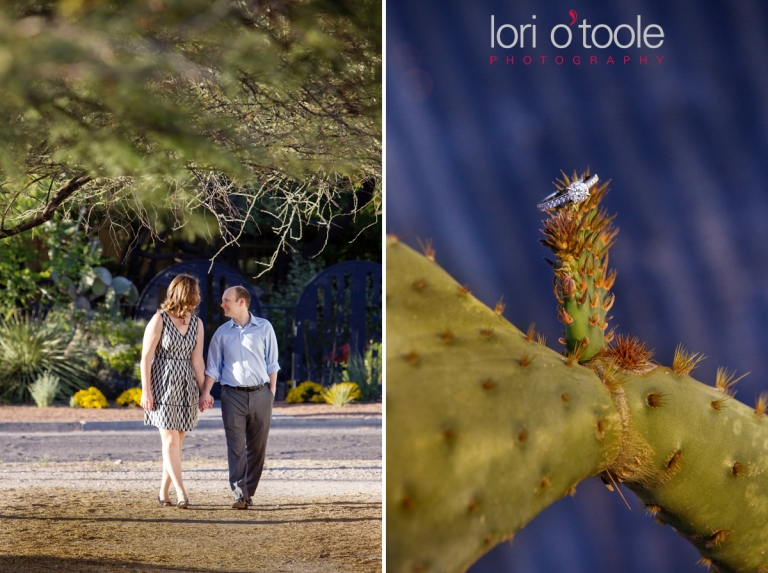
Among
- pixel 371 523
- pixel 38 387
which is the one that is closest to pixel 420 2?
pixel 371 523

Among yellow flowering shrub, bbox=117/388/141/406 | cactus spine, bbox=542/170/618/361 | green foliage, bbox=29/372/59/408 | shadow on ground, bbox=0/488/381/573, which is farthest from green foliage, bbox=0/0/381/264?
green foliage, bbox=29/372/59/408

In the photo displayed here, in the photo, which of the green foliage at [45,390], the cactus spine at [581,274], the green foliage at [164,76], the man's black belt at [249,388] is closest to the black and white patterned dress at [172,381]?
the man's black belt at [249,388]

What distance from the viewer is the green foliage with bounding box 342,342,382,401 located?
39.3 feet

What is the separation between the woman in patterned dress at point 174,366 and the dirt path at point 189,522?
2.10 feet

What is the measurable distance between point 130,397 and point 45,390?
3.47ft

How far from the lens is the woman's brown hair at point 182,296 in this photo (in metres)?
5.35

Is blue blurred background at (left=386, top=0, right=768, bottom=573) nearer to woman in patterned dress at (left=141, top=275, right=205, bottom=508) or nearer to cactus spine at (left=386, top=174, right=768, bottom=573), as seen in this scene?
cactus spine at (left=386, top=174, right=768, bottom=573)

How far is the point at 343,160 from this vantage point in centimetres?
444

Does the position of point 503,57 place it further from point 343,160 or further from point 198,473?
point 198,473

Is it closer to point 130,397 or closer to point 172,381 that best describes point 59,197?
point 172,381

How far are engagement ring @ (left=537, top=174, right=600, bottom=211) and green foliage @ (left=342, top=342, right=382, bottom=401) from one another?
29.5ft

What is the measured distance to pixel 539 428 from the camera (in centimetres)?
279

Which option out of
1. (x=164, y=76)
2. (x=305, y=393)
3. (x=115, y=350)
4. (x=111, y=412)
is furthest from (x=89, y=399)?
(x=164, y=76)

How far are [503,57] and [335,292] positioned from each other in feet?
31.2
